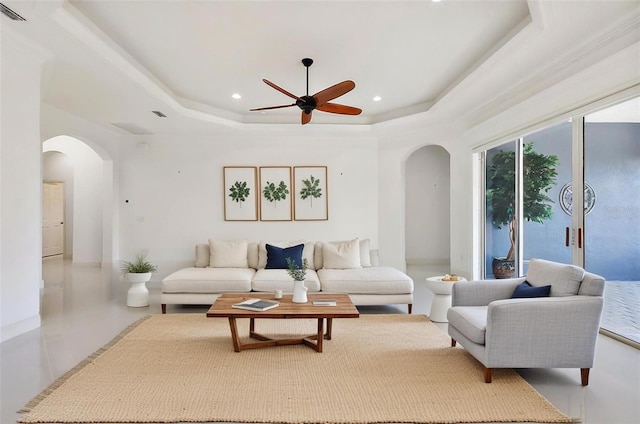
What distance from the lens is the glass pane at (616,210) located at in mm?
3566

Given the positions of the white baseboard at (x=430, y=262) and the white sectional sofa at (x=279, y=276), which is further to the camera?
the white baseboard at (x=430, y=262)

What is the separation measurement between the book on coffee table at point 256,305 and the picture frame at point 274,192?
11.5 feet

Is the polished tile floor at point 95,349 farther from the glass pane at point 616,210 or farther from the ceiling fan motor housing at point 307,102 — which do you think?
the ceiling fan motor housing at point 307,102

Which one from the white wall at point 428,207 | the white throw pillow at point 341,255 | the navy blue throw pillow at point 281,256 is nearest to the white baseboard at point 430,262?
the white wall at point 428,207

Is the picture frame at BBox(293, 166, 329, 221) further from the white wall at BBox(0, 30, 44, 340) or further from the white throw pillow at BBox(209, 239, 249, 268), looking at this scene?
the white wall at BBox(0, 30, 44, 340)

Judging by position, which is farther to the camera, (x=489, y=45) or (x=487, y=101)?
(x=487, y=101)

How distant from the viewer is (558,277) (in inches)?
119

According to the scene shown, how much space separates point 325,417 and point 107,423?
121 cm

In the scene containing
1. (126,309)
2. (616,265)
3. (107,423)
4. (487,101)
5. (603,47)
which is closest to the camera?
(107,423)

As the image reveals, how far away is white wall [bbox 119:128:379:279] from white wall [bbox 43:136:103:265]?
7.02ft

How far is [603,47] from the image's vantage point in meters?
3.47

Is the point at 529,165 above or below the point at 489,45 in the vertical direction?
below

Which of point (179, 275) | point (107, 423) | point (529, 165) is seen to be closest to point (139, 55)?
point (179, 275)

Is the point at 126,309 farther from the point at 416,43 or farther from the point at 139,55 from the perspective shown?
the point at 416,43
